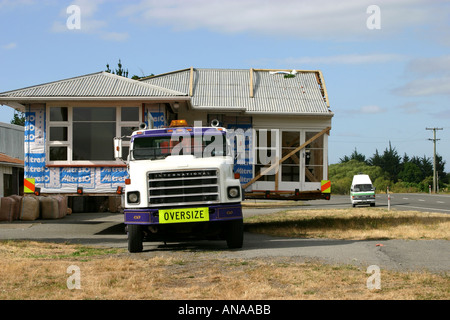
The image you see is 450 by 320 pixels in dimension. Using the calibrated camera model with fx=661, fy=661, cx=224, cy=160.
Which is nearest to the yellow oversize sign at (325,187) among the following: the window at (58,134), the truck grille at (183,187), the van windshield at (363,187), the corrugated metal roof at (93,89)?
the corrugated metal roof at (93,89)

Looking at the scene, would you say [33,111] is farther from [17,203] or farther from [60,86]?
[17,203]

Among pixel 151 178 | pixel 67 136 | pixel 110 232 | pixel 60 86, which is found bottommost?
pixel 110 232

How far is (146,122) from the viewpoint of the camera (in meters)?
17.9

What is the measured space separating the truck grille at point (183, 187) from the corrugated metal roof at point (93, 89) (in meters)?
5.67

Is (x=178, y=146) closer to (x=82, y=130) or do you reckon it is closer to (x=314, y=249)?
(x=314, y=249)

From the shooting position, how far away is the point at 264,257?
450 inches

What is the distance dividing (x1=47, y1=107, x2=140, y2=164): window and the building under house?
27 millimetres

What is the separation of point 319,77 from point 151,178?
9371 mm

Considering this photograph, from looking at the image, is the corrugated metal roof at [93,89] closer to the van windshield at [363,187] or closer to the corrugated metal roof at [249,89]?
the corrugated metal roof at [249,89]

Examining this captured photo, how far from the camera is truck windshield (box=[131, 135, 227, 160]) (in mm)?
13727

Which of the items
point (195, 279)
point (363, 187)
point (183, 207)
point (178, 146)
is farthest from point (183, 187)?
point (363, 187)

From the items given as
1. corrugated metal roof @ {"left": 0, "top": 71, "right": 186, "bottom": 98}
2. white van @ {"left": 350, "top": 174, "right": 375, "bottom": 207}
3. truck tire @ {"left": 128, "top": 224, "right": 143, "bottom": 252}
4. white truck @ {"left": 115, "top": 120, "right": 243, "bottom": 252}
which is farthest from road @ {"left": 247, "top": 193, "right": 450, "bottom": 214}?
truck tire @ {"left": 128, "top": 224, "right": 143, "bottom": 252}

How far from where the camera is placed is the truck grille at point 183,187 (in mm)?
12555
